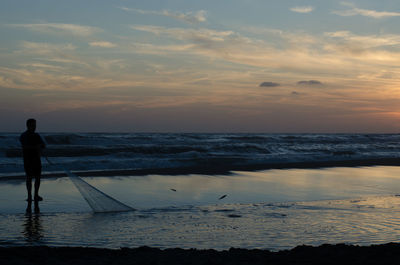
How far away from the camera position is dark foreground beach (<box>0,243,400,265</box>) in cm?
428

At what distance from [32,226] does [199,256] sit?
3011 millimetres

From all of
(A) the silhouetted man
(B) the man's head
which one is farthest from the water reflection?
(B) the man's head

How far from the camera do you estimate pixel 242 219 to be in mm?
6844

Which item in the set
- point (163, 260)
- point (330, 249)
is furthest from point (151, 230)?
point (330, 249)

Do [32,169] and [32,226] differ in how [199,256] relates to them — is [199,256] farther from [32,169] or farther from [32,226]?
[32,169]

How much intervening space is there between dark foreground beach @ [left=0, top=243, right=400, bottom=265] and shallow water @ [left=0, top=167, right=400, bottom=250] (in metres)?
0.54

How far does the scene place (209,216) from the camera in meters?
7.11

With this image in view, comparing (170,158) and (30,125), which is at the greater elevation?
(30,125)

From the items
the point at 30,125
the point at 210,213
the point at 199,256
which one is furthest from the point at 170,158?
the point at 199,256

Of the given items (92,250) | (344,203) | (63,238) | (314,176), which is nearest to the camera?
(92,250)

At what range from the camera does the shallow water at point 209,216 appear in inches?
218

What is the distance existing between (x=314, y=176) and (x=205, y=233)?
9227 mm

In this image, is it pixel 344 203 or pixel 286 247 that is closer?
pixel 286 247

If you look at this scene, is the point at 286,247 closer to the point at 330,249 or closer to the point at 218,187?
the point at 330,249
